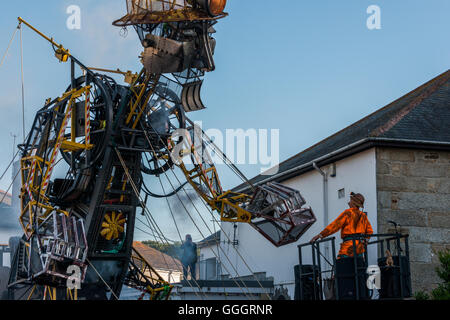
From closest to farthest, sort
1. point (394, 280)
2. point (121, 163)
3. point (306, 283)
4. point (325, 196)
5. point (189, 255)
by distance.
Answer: point (394, 280) → point (306, 283) → point (121, 163) → point (325, 196) → point (189, 255)

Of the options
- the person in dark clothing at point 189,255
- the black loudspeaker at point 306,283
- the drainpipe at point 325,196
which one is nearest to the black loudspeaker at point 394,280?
the black loudspeaker at point 306,283

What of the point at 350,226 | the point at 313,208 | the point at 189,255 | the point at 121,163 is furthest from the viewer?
the point at 189,255

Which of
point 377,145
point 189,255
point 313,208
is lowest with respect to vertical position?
point 189,255

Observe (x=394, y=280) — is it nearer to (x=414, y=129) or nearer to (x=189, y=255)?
(x=414, y=129)

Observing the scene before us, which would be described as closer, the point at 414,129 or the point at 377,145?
the point at 377,145

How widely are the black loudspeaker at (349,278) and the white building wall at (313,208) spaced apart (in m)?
5.28

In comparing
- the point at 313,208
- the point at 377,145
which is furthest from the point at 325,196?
the point at 377,145

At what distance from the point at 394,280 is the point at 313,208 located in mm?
8434

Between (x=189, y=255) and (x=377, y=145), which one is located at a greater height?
(x=377, y=145)

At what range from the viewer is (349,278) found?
9.31 metres

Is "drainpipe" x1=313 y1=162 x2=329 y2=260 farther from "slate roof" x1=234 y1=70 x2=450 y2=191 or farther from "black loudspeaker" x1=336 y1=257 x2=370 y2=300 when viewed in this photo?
"black loudspeaker" x1=336 y1=257 x2=370 y2=300

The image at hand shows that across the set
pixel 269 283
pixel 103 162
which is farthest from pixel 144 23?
pixel 269 283

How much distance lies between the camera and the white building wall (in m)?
14.9

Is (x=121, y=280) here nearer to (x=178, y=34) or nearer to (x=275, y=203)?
(x=275, y=203)
